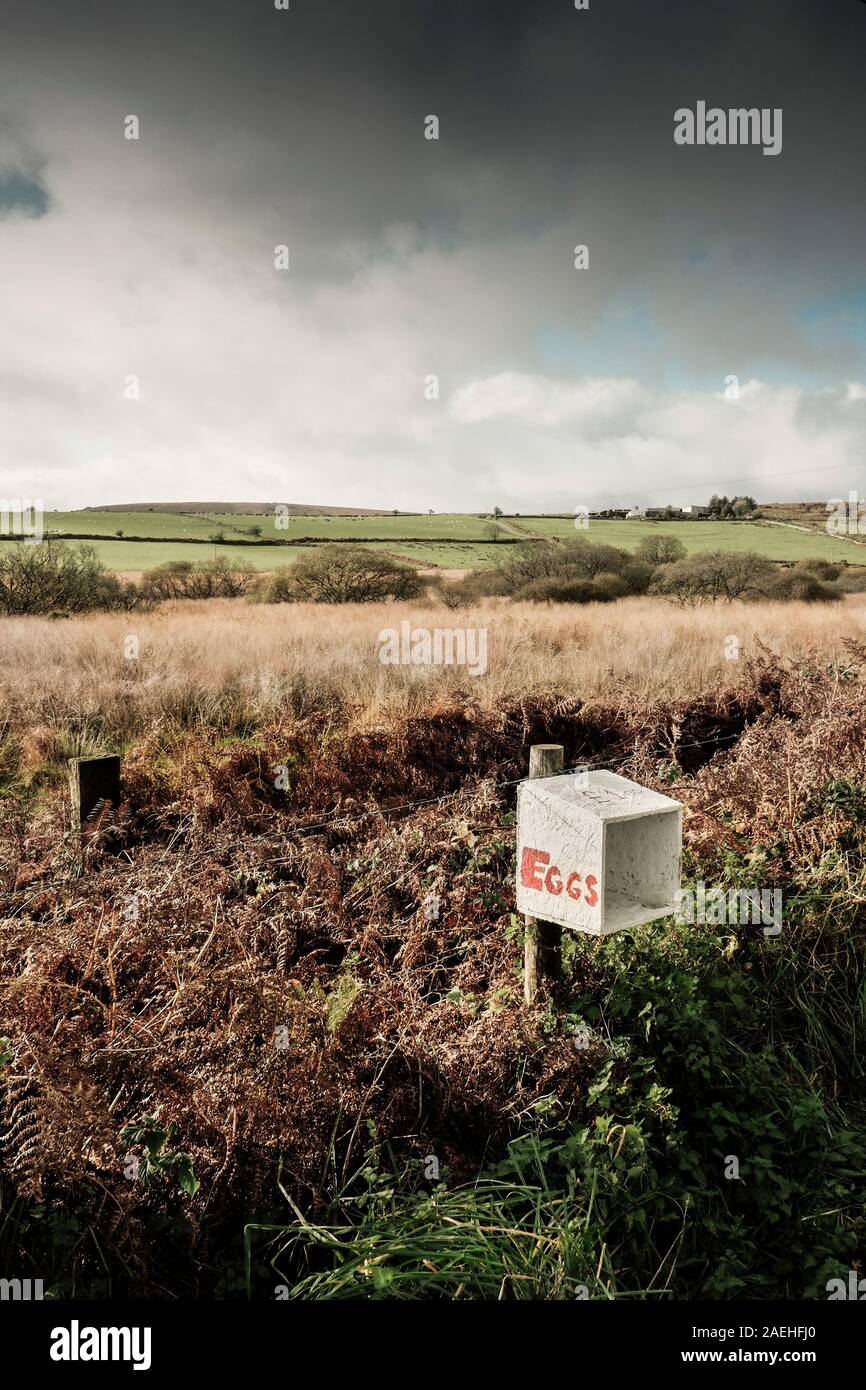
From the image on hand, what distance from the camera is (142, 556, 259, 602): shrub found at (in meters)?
22.2

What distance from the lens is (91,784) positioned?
4.75m

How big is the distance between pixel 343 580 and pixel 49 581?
7.38 metres

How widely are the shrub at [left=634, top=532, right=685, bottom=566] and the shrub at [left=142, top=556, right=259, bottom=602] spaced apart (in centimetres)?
1315

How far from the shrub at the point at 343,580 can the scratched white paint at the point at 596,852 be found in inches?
760

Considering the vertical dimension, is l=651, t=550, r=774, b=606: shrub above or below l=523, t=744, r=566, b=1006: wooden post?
above

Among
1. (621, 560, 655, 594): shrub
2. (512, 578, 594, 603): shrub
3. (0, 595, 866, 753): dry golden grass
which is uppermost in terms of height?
(621, 560, 655, 594): shrub

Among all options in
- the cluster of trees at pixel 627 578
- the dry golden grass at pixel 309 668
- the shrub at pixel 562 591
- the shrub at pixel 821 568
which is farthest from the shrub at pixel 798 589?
the dry golden grass at pixel 309 668

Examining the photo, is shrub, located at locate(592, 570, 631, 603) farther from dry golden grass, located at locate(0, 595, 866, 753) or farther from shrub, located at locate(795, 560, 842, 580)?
dry golden grass, located at locate(0, 595, 866, 753)

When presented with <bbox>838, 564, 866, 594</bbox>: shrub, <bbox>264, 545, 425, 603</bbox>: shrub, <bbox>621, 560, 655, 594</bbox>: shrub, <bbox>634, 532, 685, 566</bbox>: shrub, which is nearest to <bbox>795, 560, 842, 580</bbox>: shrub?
<bbox>838, 564, 866, 594</bbox>: shrub

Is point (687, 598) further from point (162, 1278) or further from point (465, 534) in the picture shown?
point (162, 1278)

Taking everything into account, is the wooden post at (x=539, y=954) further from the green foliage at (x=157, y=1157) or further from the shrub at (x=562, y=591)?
the shrub at (x=562, y=591)

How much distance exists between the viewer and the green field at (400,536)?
26.8 metres

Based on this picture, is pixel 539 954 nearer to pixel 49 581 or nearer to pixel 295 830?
pixel 295 830

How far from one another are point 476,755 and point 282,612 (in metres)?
10.0
